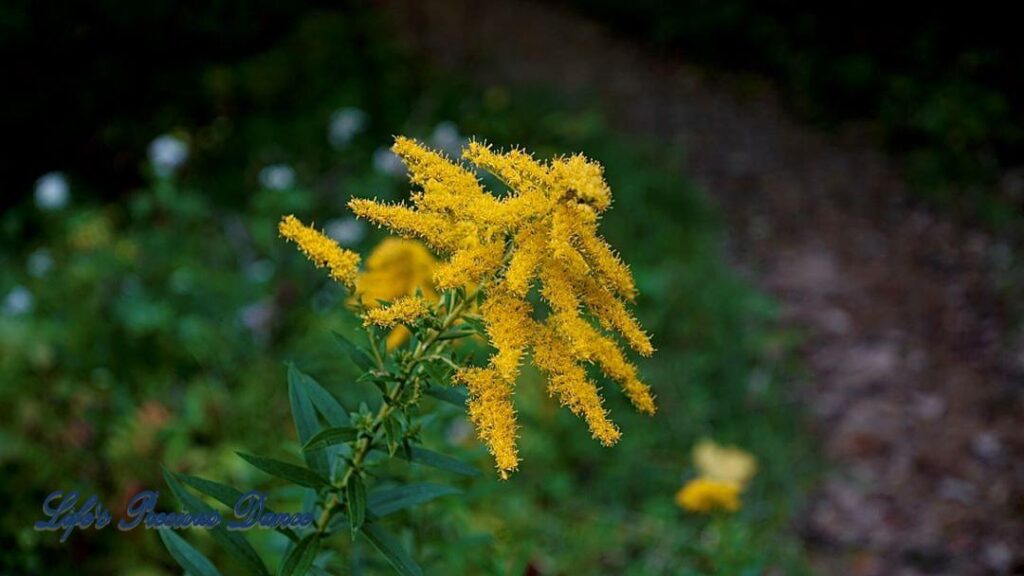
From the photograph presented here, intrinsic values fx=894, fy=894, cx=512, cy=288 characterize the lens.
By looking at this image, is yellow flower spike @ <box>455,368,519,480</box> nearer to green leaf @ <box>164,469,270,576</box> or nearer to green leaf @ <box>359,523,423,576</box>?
green leaf @ <box>359,523,423,576</box>

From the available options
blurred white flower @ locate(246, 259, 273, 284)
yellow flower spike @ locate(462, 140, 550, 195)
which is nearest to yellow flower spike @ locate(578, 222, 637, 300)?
yellow flower spike @ locate(462, 140, 550, 195)

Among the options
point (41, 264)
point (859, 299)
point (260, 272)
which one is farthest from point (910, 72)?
point (41, 264)

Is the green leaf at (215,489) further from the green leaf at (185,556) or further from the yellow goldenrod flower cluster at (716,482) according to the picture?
the yellow goldenrod flower cluster at (716,482)

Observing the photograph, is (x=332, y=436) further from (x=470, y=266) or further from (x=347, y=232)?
(x=347, y=232)

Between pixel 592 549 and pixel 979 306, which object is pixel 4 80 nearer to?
pixel 592 549

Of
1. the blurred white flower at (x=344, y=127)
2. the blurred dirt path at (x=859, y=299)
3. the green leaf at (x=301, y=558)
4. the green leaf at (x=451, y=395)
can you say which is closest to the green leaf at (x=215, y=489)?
the green leaf at (x=301, y=558)

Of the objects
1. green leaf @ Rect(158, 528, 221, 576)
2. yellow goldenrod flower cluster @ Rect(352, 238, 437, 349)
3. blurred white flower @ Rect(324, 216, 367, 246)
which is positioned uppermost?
blurred white flower @ Rect(324, 216, 367, 246)
